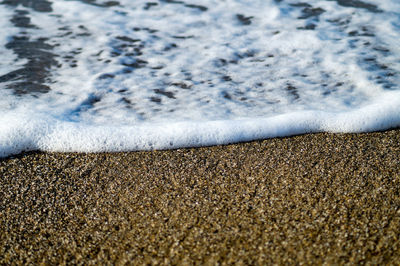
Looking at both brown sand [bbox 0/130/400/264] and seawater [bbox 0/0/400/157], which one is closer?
brown sand [bbox 0/130/400/264]

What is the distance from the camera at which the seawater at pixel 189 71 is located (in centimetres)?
231

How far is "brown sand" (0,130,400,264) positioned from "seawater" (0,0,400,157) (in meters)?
0.15

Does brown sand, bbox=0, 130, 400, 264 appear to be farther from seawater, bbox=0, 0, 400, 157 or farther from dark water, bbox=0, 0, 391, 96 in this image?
dark water, bbox=0, 0, 391, 96

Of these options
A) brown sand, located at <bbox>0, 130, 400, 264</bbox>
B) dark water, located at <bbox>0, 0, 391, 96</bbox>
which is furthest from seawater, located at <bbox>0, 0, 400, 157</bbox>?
brown sand, located at <bbox>0, 130, 400, 264</bbox>

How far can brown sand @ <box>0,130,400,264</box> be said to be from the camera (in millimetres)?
1525

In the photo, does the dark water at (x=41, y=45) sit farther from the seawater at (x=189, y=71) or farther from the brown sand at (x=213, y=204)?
the brown sand at (x=213, y=204)

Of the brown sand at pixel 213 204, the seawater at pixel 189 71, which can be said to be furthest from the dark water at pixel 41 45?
the brown sand at pixel 213 204

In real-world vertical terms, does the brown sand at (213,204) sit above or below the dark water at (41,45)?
below

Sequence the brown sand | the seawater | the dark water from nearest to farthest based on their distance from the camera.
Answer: the brown sand
the seawater
the dark water

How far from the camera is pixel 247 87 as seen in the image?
279 cm

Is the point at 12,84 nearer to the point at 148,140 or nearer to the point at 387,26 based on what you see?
the point at 148,140

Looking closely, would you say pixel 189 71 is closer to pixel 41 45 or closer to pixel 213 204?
pixel 41 45

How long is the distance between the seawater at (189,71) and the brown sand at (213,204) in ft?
0.48

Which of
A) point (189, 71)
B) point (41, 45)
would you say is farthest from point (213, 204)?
point (41, 45)
